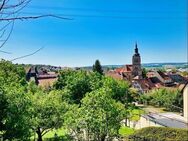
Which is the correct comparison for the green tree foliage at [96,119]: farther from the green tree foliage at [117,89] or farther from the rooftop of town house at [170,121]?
the green tree foliage at [117,89]

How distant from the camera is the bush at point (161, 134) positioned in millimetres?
17984

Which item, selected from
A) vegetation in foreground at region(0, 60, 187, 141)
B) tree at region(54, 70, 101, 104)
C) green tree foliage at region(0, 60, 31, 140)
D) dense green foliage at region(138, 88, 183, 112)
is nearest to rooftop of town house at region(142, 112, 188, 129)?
vegetation in foreground at region(0, 60, 187, 141)

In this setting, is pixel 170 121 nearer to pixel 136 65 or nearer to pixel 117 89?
pixel 117 89

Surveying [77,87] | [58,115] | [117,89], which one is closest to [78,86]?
[77,87]

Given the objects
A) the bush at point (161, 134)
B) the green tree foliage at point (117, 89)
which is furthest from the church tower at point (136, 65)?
the bush at point (161, 134)

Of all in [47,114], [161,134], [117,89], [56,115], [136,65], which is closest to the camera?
[161,134]

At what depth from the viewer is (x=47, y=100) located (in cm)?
2375

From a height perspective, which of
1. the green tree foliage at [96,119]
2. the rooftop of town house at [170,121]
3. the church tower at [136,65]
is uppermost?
the church tower at [136,65]

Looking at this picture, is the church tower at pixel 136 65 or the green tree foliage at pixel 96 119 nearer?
the green tree foliage at pixel 96 119

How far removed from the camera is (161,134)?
18.8 m

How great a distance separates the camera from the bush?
59.0ft

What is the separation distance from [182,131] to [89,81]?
27344 millimetres

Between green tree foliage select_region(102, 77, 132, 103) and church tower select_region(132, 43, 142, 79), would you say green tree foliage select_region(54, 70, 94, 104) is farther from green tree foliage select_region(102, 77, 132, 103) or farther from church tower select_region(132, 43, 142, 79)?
church tower select_region(132, 43, 142, 79)

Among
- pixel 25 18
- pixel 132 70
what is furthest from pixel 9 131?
pixel 132 70
